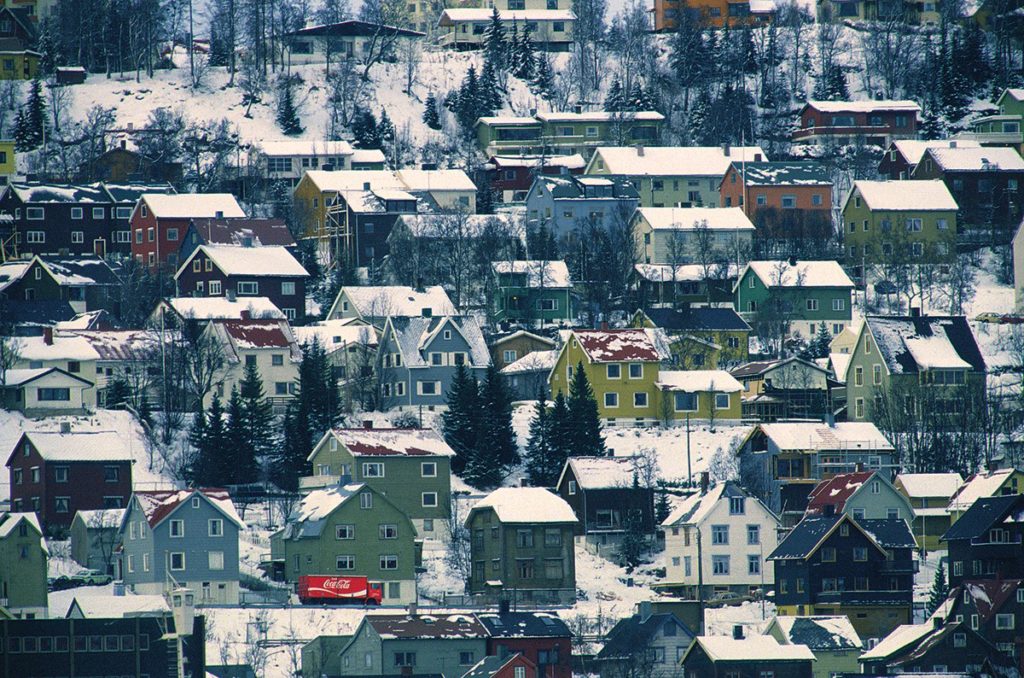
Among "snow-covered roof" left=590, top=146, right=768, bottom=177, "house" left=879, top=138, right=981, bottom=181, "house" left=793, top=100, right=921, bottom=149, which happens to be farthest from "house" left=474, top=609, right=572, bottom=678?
"house" left=793, top=100, right=921, bottom=149

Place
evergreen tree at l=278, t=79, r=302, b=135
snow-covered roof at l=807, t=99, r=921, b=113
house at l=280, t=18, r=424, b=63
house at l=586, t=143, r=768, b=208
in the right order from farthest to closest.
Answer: house at l=280, t=18, r=424, b=63 < snow-covered roof at l=807, t=99, r=921, b=113 < evergreen tree at l=278, t=79, r=302, b=135 < house at l=586, t=143, r=768, b=208

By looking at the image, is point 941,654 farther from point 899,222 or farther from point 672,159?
point 672,159

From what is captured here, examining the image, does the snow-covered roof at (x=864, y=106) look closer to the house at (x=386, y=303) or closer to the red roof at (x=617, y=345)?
the house at (x=386, y=303)

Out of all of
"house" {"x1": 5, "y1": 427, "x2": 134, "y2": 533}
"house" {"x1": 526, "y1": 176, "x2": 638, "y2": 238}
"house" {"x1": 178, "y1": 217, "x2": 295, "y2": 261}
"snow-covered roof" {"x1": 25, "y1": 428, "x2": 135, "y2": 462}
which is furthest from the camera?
"house" {"x1": 526, "y1": 176, "x2": 638, "y2": 238}

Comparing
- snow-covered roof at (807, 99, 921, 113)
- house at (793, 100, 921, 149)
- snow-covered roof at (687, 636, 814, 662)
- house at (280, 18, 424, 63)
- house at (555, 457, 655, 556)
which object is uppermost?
house at (280, 18, 424, 63)

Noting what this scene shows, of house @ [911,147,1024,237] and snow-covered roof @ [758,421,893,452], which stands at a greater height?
house @ [911,147,1024,237]

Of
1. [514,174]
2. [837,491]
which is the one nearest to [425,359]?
[837,491]

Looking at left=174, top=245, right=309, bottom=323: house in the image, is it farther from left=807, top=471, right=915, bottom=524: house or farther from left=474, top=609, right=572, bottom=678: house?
left=474, top=609, right=572, bottom=678: house
